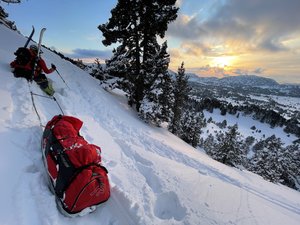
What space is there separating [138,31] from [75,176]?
11.7 metres

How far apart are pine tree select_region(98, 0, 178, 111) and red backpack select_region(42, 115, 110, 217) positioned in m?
9.99

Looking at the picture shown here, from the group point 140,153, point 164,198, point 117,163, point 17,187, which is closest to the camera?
point 17,187

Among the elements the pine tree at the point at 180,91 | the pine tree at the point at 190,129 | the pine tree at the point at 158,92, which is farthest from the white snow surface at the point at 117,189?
the pine tree at the point at 190,129

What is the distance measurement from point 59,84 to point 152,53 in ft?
21.3

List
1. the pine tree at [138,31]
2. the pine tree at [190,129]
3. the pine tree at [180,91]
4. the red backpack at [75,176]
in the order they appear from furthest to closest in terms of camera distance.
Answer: the pine tree at [190,129]
the pine tree at [180,91]
the pine tree at [138,31]
the red backpack at [75,176]

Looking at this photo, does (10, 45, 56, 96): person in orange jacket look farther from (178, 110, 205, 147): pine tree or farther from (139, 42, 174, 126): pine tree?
(178, 110, 205, 147): pine tree

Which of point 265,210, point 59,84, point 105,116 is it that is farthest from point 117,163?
point 59,84

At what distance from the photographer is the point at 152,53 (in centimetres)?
1396

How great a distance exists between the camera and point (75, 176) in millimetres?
3211

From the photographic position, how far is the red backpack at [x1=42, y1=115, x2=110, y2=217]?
3180 mm

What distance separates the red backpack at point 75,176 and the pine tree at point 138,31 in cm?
999

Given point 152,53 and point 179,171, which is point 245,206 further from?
point 152,53

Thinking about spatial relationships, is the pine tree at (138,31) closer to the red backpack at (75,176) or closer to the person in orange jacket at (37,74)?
the person in orange jacket at (37,74)

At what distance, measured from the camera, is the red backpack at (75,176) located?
318cm
